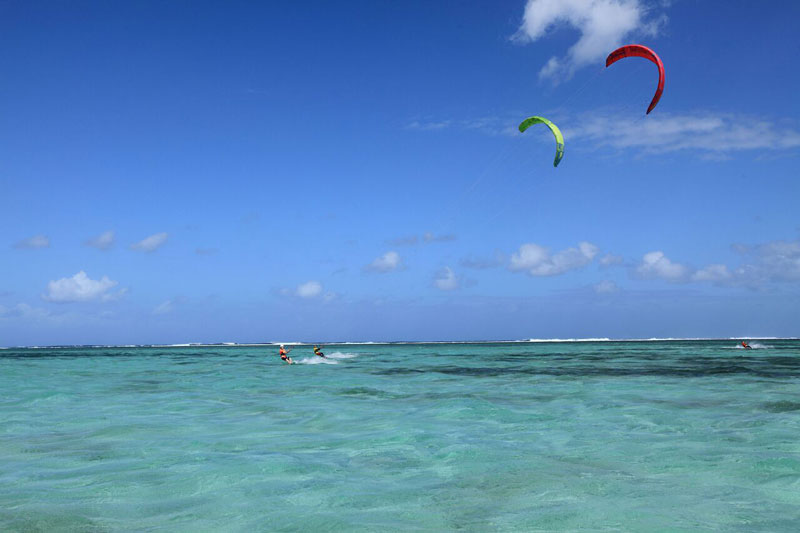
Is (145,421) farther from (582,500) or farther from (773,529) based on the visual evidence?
(773,529)

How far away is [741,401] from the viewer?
17359 millimetres

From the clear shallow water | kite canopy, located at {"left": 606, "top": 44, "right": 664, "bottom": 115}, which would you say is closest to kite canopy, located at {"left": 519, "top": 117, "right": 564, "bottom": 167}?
kite canopy, located at {"left": 606, "top": 44, "right": 664, "bottom": 115}

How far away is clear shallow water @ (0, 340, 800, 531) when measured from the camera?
272 inches

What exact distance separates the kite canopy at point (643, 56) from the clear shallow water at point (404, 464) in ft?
46.2

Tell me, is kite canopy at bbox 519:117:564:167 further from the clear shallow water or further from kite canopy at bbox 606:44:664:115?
the clear shallow water

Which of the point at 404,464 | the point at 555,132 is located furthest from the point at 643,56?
the point at 404,464

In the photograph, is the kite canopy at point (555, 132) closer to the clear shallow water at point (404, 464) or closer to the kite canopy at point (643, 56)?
the kite canopy at point (643, 56)

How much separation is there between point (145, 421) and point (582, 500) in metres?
10.8

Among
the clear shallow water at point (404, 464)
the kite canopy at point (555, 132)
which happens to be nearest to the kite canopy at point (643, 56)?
the kite canopy at point (555, 132)

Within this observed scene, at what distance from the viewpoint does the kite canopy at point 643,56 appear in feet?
84.5

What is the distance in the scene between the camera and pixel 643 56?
87.0ft

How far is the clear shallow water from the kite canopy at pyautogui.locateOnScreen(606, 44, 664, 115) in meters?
14.1

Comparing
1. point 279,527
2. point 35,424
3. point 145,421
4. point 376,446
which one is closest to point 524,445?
point 376,446

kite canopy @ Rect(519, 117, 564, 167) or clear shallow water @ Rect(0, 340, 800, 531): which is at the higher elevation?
kite canopy @ Rect(519, 117, 564, 167)
